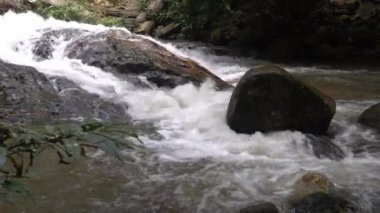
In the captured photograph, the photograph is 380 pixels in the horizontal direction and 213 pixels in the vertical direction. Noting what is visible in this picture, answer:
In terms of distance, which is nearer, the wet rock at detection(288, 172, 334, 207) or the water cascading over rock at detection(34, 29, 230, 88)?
the wet rock at detection(288, 172, 334, 207)

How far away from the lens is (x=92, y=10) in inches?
580

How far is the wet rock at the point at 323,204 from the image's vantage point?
3541mm

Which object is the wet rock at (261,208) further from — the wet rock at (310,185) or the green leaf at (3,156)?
the green leaf at (3,156)

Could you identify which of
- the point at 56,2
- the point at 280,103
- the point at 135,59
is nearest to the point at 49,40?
the point at 135,59

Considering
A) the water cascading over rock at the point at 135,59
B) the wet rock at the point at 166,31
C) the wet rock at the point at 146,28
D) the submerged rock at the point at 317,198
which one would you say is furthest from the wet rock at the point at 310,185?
the wet rock at the point at 146,28

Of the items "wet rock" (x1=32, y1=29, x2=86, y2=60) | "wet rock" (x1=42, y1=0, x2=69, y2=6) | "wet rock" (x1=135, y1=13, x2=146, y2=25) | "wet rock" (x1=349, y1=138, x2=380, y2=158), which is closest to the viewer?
"wet rock" (x1=349, y1=138, x2=380, y2=158)

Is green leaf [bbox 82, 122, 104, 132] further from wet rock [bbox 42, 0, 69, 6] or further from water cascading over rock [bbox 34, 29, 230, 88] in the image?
wet rock [bbox 42, 0, 69, 6]

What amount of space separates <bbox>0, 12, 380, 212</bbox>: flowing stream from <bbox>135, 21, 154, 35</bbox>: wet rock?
5883 millimetres

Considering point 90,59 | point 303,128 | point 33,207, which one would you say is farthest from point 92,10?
point 33,207

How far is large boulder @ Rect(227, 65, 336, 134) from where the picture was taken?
219 inches

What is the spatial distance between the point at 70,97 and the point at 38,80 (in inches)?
22.7

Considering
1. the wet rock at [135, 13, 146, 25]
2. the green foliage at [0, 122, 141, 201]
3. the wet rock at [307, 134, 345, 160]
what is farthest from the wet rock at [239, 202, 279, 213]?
the wet rock at [135, 13, 146, 25]

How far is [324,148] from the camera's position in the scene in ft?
16.8

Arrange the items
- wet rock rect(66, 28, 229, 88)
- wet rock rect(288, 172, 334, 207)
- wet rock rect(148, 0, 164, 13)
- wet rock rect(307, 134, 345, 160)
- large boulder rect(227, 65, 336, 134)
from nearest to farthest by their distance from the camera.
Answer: wet rock rect(288, 172, 334, 207)
wet rock rect(307, 134, 345, 160)
large boulder rect(227, 65, 336, 134)
wet rock rect(66, 28, 229, 88)
wet rock rect(148, 0, 164, 13)
